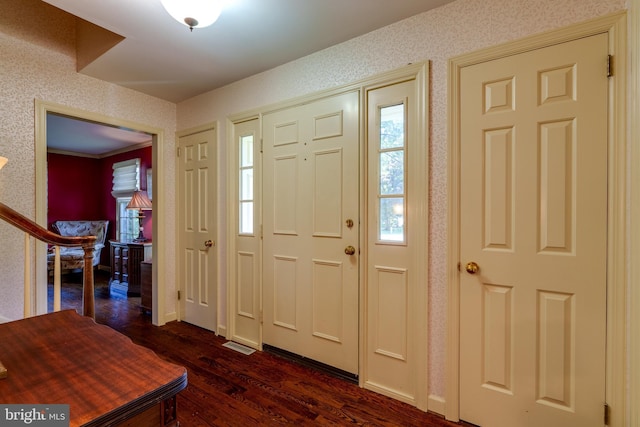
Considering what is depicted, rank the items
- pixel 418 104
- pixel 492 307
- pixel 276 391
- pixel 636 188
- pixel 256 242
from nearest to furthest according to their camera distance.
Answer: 1. pixel 636 188
2. pixel 492 307
3. pixel 418 104
4. pixel 276 391
5. pixel 256 242

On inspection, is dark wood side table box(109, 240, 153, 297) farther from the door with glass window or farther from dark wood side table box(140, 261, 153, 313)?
the door with glass window

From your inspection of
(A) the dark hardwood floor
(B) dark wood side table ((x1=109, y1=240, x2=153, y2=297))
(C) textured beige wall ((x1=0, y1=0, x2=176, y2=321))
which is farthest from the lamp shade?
(A) the dark hardwood floor

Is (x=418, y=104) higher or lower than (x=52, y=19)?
lower

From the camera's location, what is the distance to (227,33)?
7.02ft

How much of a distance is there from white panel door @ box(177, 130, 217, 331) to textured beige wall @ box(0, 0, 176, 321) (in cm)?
102

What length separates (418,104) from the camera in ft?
6.39

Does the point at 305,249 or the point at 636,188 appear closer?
the point at 636,188

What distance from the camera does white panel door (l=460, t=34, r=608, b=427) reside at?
1500 mm

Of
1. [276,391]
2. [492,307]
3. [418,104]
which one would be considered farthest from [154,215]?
[492,307]

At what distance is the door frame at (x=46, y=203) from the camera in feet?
8.15

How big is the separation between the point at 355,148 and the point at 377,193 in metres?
0.36

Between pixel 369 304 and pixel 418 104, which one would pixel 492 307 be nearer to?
pixel 369 304

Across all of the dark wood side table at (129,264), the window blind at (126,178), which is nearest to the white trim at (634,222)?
the dark wood side table at (129,264)

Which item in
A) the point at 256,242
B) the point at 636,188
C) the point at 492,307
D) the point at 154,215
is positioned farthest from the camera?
the point at 154,215
